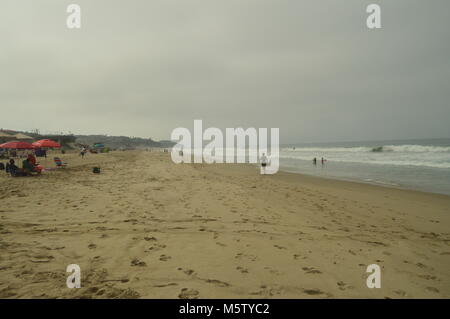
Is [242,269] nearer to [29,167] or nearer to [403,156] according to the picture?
[29,167]

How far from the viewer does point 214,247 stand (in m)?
5.02

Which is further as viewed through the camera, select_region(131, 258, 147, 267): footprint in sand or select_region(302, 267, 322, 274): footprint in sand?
select_region(131, 258, 147, 267): footprint in sand

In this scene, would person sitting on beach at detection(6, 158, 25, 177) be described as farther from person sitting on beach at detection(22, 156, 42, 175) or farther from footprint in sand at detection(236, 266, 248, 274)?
footprint in sand at detection(236, 266, 248, 274)

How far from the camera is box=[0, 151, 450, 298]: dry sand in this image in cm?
356

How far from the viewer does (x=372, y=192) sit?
42.9 feet

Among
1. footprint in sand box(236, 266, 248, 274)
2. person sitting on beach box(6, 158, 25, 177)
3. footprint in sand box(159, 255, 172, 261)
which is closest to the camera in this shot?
footprint in sand box(236, 266, 248, 274)

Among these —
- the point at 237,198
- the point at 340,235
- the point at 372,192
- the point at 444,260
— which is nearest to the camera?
the point at 444,260

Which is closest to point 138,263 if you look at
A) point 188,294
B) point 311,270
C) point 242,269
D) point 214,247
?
point 188,294

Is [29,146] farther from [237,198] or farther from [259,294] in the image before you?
[259,294]

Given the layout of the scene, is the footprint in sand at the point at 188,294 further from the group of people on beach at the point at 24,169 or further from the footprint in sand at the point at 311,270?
the group of people on beach at the point at 24,169

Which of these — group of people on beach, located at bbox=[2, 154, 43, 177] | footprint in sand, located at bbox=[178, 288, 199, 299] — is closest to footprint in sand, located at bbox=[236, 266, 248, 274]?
footprint in sand, located at bbox=[178, 288, 199, 299]
